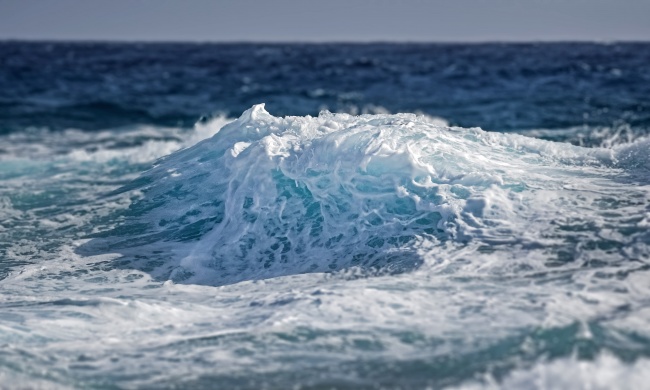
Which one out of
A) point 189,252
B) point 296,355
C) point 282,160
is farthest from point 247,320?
point 282,160

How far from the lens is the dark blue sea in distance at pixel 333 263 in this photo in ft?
15.6

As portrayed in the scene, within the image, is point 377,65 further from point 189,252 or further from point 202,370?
point 202,370

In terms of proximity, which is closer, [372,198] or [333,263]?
[333,263]

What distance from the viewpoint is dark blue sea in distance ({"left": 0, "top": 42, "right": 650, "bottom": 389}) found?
4.74 m

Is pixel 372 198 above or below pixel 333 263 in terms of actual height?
above

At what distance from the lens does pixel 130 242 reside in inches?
323

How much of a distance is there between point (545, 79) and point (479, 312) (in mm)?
22712

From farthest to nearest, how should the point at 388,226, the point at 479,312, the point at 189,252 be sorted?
the point at 189,252, the point at 388,226, the point at 479,312

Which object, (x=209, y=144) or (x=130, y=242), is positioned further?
(x=209, y=144)

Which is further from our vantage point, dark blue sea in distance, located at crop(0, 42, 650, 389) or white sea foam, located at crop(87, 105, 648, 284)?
white sea foam, located at crop(87, 105, 648, 284)

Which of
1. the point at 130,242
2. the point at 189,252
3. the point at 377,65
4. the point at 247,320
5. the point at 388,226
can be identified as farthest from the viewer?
the point at 377,65

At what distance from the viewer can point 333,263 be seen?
6859mm

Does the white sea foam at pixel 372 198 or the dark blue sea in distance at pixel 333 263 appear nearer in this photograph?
the dark blue sea in distance at pixel 333 263

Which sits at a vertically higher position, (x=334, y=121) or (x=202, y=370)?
(x=334, y=121)
